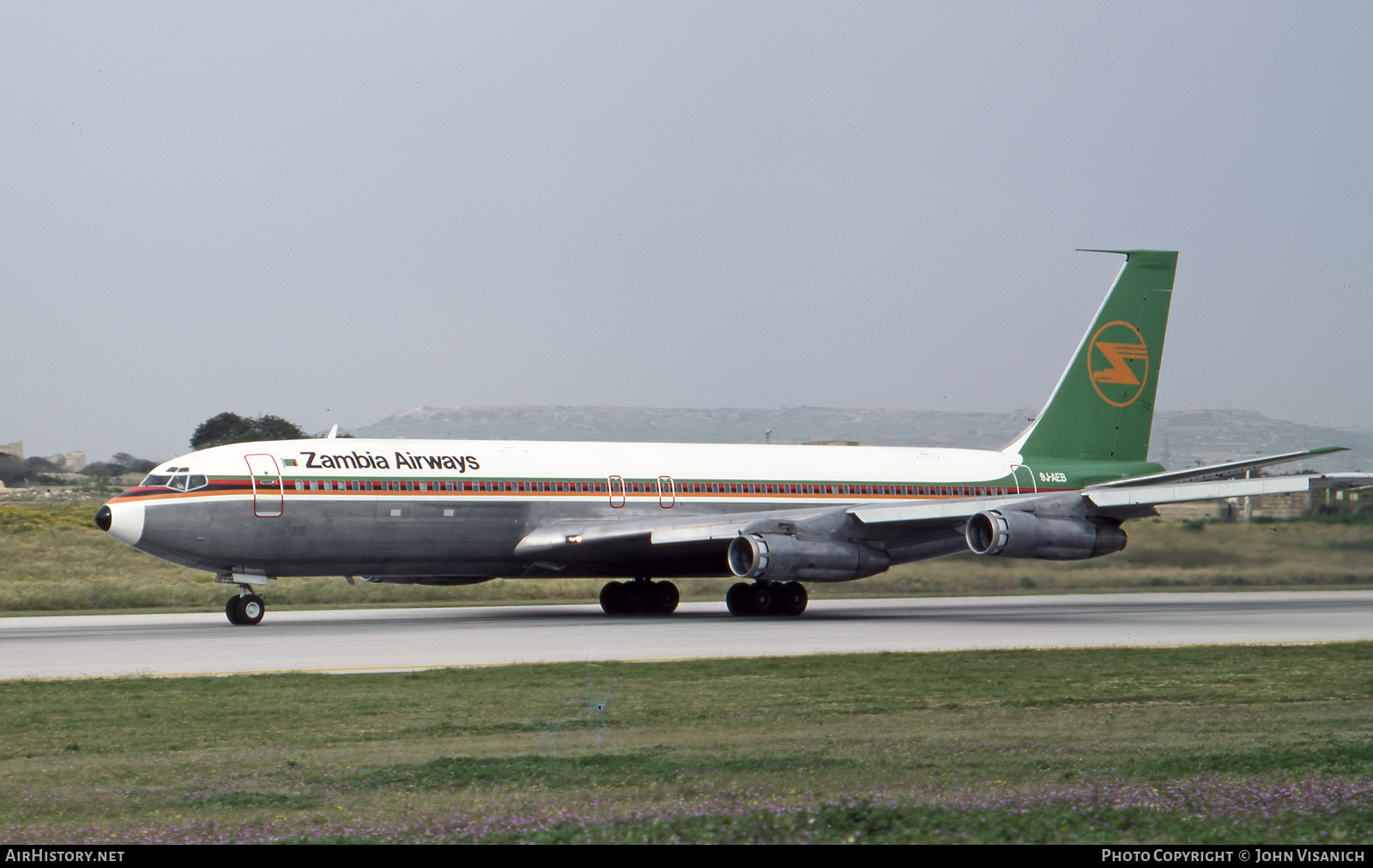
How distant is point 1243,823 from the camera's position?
889 cm

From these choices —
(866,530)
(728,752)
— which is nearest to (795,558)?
(866,530)

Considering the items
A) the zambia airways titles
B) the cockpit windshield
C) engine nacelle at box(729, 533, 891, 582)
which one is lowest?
engine nacelle at box(729, 533, 891, 582)

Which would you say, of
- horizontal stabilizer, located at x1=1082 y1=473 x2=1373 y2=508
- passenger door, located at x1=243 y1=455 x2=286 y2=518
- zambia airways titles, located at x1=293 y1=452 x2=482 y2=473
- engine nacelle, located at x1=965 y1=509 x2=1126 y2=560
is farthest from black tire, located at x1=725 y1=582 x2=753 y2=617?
passenger door, located at x1=243 y1=455 x2=286 y2=518

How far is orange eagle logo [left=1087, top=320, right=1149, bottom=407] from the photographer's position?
4228 cm

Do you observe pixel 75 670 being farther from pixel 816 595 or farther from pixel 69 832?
pixel 816 595

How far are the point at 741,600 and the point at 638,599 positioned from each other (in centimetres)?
300

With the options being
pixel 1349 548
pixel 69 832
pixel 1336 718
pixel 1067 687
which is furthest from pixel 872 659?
pixel 1349 548

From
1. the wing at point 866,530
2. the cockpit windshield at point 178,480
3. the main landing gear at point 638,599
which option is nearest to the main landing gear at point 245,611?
the cockpit windshield at point 178,480

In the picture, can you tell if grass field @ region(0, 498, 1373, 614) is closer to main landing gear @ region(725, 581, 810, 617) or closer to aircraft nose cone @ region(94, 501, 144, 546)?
main landing gear @ region(725, 581, 810, 617)

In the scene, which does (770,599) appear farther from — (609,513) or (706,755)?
(706,755)

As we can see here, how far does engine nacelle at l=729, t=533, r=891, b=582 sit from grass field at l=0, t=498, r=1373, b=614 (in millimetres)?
5214

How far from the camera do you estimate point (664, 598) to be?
36.6 meters

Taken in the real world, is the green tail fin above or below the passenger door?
above

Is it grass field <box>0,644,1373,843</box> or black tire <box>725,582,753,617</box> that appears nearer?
grass field <box>0,644,1373,843</box>
